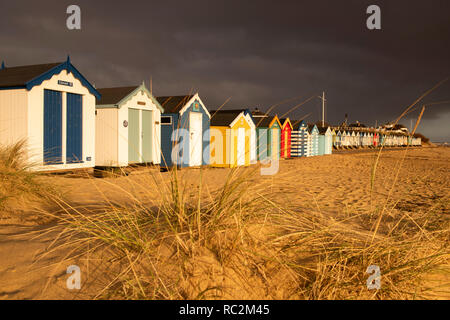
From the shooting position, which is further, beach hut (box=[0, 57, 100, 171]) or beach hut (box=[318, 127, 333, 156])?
beach hut (box=[318, 127, 333, 156])

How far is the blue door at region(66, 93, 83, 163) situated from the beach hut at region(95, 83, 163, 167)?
1138mm

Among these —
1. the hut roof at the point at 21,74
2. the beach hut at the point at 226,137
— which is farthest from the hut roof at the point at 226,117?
the hut roof at the point at 21,74

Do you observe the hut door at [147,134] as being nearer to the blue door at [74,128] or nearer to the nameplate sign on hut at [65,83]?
the blue door at [74,128]

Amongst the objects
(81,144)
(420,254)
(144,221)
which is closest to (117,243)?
(144,221)

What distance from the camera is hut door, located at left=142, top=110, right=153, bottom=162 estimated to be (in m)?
12.8

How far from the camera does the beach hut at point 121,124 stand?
11445 mm

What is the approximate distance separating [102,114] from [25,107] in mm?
3277

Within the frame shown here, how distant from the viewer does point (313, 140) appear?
28562 mm

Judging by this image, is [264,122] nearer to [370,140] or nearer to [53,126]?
[53,126]

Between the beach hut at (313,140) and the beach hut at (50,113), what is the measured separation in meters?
20.5

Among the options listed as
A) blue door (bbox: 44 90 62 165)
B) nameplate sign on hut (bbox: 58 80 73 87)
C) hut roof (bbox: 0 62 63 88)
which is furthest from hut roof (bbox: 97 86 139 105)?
hut roof (bbox: 0 62 63 88)

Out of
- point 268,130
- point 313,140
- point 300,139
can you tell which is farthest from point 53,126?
point 313,140

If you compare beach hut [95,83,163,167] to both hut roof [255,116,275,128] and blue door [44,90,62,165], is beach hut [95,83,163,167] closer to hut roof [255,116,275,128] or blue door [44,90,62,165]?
blue door [44,90,62,165]
